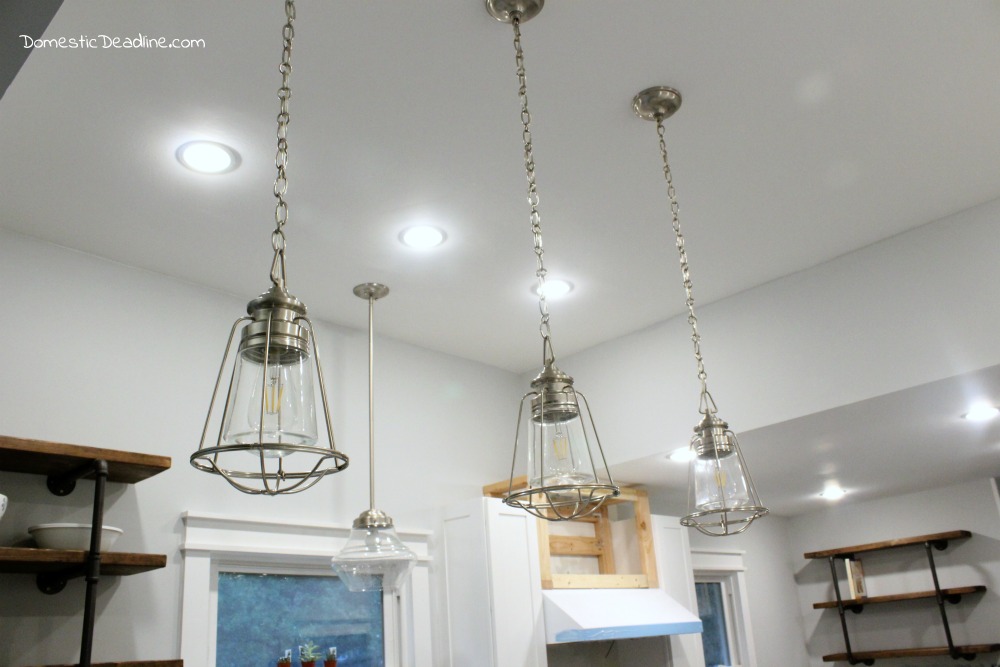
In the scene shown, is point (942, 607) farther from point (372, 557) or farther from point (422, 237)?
point (422, 237)

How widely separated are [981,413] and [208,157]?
121 inches

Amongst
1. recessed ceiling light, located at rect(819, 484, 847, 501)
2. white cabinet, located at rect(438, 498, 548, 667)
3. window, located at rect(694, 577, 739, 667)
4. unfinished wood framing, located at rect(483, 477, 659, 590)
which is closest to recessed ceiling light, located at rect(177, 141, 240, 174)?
white cabinet, located at rect(438, 498, 548, 667)

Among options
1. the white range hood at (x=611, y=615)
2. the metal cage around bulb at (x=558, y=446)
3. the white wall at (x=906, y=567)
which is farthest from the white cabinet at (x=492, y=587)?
the white wall at (x=906, y=567)

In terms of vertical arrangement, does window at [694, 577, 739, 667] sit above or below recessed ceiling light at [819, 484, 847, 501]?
below

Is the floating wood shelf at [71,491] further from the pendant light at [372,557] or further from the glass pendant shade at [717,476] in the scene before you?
the glass pendant shade at [717,476]

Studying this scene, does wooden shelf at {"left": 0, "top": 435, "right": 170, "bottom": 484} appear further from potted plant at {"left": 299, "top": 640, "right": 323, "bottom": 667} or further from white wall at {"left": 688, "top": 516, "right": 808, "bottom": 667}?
white wall at {"left": 688, "top": 516, "right": 808, "bottom": 667}

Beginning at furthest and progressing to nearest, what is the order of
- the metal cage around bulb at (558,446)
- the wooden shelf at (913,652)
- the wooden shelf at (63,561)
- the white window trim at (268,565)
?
the wooden shelf at (913,652)
the white window trim at (268,565)
the wooden shelf at (63,561)
the metal cage around bulb at (558,446)

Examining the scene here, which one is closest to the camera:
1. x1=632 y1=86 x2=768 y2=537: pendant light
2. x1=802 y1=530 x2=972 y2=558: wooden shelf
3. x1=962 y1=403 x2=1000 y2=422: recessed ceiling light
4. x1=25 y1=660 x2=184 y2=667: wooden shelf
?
x1=632 y1=86 x2=768 y2=537: pendant light

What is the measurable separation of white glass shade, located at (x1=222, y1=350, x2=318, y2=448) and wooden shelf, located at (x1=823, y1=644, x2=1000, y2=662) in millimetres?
5083

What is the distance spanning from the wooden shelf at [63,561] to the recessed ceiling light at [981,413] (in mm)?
3035

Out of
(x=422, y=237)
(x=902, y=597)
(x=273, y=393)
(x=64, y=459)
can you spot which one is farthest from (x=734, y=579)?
(x=273, y=393)

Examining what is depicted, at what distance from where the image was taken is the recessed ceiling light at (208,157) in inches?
91.1

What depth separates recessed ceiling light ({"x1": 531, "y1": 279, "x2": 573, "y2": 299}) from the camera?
3.34m

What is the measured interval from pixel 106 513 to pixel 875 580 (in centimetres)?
487
